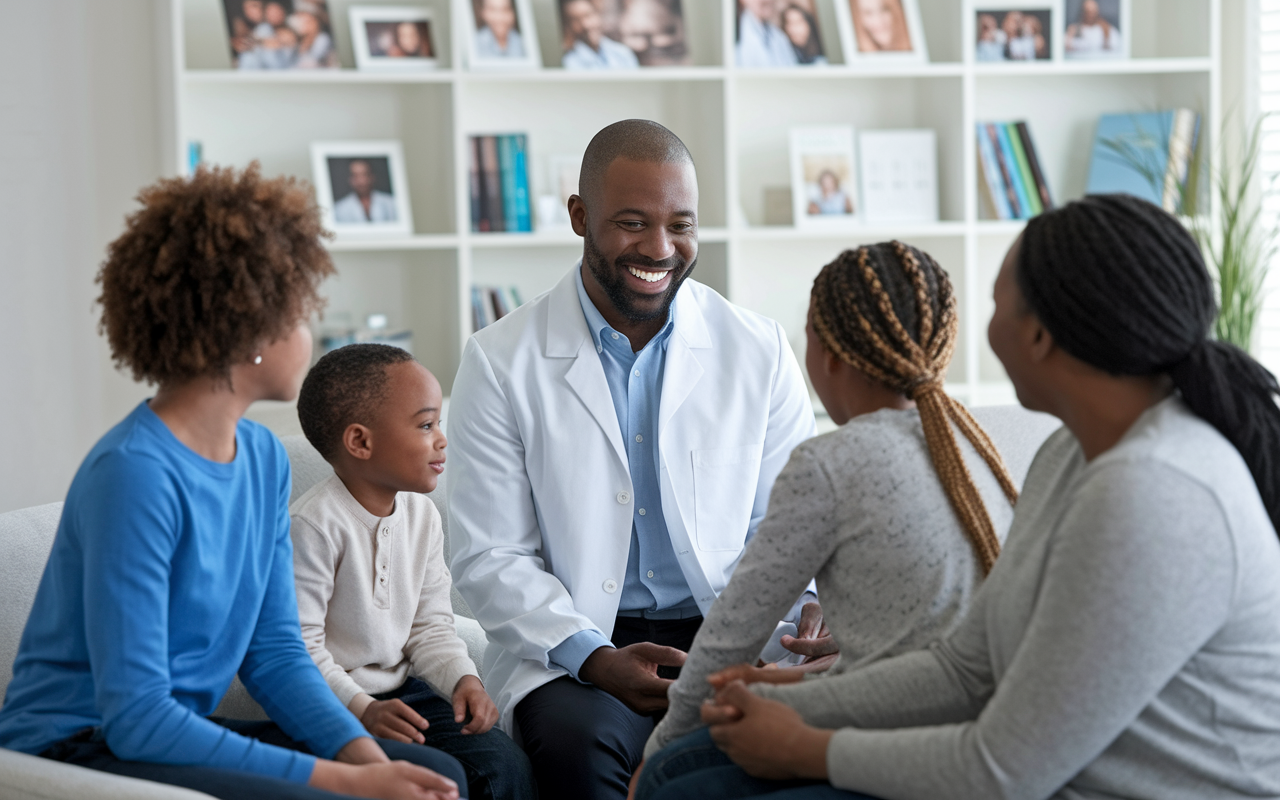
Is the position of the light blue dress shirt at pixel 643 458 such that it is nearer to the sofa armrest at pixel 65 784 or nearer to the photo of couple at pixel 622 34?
the sofa armrest at pixel 65 784

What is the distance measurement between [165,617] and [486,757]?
0.51 metres

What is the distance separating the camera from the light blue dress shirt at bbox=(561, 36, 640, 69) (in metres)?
3.21

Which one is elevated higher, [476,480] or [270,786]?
[476,480]

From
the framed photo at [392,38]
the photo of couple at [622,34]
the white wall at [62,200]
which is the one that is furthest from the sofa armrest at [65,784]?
the photo of couple at [622,34]

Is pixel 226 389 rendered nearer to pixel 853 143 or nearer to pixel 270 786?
pixel 270 786

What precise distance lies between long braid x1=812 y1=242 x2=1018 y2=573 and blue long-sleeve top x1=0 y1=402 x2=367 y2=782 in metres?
0.68

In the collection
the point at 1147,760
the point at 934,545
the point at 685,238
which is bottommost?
the point at 1147,760

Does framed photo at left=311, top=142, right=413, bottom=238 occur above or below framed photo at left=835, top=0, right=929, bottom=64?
below

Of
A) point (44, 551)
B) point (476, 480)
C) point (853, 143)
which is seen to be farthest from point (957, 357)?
point (44, 551)

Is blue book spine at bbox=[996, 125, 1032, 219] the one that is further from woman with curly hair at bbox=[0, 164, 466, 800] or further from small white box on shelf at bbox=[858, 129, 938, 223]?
woman with curly hair at bbox=[0, 164, 466, 800]

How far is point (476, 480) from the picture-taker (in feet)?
5.91

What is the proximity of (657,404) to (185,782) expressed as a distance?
956 millimetres

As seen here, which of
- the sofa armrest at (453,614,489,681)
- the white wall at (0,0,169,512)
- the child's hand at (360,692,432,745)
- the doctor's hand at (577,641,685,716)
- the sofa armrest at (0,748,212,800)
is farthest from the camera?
the white wall at (0,0,169,512)

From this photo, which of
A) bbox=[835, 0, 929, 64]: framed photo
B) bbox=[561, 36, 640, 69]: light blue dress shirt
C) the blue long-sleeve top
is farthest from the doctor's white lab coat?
bbox=[835, 0, 929, 64]: framed photo
